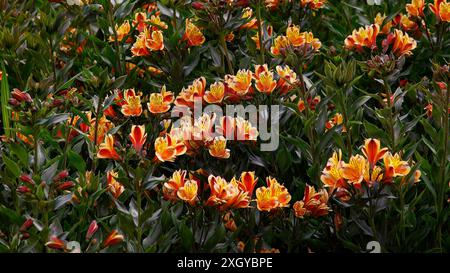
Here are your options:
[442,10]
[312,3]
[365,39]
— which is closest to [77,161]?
[365,39]

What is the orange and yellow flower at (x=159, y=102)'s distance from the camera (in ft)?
8.48

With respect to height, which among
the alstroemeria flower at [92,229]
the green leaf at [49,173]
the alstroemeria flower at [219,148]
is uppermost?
the alstroemeria flower at [219,148]

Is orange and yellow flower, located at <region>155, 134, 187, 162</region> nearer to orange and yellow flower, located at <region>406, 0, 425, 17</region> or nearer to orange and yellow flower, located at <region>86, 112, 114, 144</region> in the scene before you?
orange and yellow flower, located at <region>86, 112, 114, 144</region>

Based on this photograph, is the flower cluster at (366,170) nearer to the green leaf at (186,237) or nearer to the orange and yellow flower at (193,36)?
the green leaf at (186,237)

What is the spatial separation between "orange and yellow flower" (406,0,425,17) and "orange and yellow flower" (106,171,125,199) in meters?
1.42

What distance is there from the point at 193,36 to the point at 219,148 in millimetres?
861

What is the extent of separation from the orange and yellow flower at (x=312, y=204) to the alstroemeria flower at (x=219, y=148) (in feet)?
0.84

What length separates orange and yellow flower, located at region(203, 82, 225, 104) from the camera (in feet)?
8.29

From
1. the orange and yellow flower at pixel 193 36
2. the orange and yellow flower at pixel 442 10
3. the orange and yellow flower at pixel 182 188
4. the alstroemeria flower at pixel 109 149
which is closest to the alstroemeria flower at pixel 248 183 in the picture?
the orange and yellow flower at pixel 182 188

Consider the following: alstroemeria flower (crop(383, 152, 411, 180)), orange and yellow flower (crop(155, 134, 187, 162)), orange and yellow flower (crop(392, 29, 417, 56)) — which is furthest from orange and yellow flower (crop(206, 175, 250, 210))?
orange and yellow flower (crop(392, 29, 417, 56))

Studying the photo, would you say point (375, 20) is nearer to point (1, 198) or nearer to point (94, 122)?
point (94, 122)

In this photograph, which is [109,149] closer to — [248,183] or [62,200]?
[62,200]
